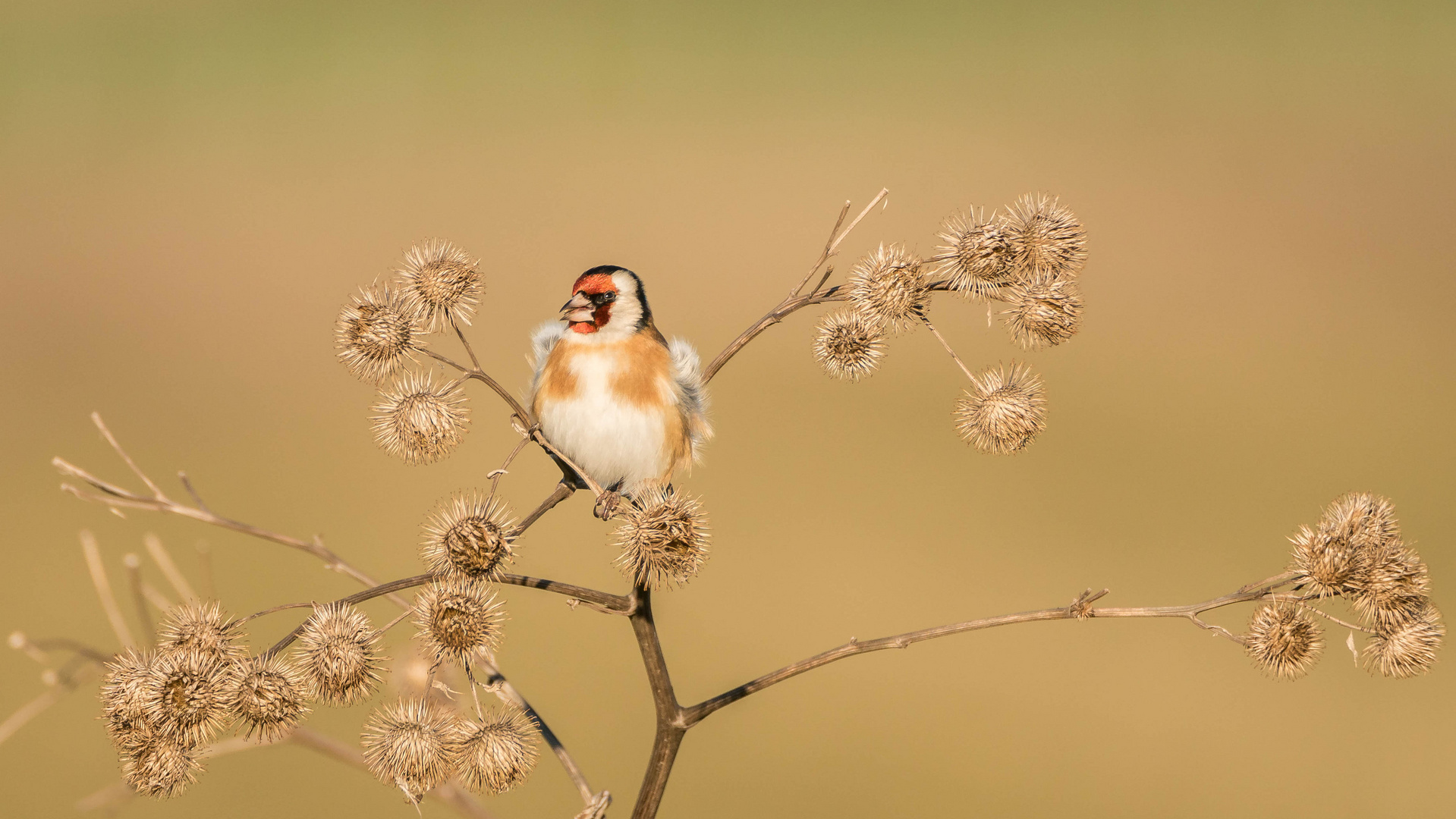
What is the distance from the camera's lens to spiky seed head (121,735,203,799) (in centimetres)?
104

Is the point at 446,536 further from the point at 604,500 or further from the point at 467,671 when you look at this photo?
the point at 604,500

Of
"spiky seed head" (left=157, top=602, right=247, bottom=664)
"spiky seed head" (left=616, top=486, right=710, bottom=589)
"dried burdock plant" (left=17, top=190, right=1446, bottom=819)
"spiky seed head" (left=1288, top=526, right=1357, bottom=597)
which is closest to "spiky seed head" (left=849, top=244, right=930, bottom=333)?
"dried burdock plant" (left=17, top=190, right=1446, bottom=819)

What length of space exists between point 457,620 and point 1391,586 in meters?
1.05

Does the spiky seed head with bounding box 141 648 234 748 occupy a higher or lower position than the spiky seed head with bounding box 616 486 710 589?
lower

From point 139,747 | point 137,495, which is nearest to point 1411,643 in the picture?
point 139,747

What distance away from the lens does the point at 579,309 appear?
1913mm

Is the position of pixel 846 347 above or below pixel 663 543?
above

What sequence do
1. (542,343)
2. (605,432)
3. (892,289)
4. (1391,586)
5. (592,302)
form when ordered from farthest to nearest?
(542,343) → (592,302) → (605,432) → (892,289) → (1391,586)

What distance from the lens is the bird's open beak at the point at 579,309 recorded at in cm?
190

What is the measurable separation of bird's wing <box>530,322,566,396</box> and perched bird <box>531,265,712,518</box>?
0.02m

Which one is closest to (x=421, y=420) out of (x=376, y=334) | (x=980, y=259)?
(x=376, y=334)

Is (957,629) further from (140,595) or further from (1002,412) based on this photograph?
(140,595)

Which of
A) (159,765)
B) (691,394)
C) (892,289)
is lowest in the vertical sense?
(159,765)

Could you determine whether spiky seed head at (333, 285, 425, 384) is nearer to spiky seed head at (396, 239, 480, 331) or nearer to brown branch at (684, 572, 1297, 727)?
spiky seed head at (396, 239, 480, 331)
